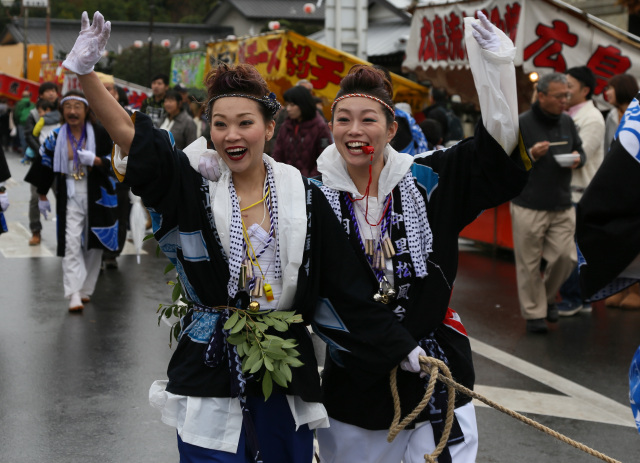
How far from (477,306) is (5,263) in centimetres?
511

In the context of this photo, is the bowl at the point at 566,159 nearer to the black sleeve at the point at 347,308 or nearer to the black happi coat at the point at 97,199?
the black happi coat at the point at 97,199

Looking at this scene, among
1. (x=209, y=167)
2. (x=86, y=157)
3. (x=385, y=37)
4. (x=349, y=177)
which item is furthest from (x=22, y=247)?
(x=385, y=37)

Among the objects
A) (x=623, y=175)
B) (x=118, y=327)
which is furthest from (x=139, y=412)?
(x=623, y=175)

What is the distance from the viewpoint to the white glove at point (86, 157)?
7426 millimetres

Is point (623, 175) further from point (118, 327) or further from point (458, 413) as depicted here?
point (118, 327)

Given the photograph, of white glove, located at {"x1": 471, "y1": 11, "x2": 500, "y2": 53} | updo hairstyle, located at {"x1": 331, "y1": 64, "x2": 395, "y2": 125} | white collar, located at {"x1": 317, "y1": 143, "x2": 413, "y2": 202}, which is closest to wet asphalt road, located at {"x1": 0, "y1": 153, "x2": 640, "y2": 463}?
white collar, located at {"x1": 317, "y1": 143, "x2": 413, "y2": 202}

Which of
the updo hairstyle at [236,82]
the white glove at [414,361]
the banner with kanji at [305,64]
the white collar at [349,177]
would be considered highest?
the banner with kanji at [305,64]

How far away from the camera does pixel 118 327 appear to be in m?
6.98

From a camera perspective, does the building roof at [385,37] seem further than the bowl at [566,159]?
Yes

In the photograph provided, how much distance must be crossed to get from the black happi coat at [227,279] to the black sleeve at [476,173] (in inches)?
17.9

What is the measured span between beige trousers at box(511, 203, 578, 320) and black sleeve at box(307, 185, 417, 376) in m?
4.19

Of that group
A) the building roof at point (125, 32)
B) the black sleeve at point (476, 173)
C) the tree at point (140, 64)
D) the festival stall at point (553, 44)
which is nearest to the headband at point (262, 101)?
the black sleeve at point (476, 173)

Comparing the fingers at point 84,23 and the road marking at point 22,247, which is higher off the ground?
the fingers at point 84,23

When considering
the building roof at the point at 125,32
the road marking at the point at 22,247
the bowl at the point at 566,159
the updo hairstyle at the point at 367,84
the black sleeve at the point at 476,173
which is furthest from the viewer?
the building roof at the point at 125,32
